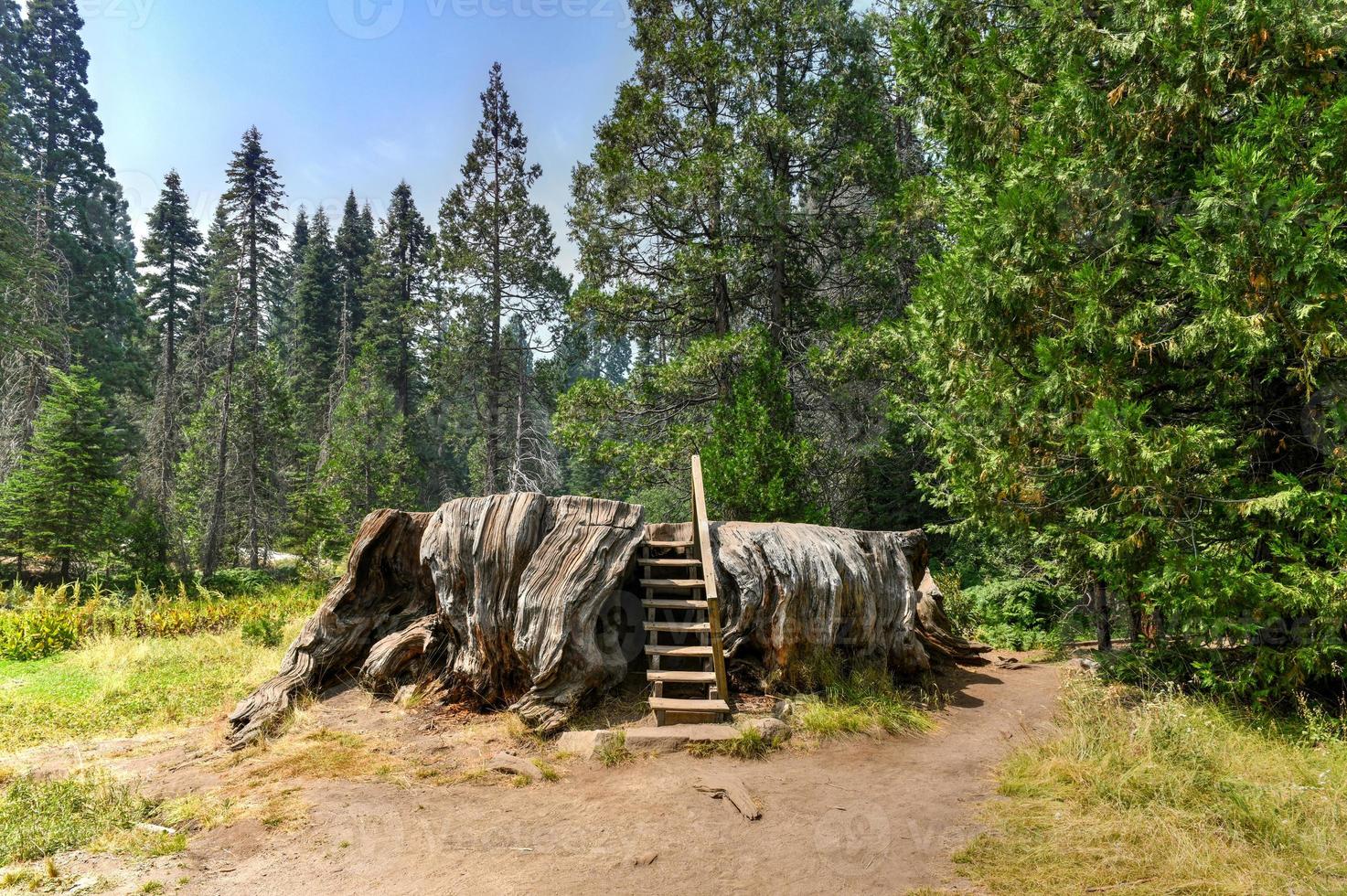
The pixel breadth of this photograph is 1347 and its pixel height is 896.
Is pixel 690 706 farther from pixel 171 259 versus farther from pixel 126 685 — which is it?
pixel 171 259

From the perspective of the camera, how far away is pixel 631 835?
13.2 ft

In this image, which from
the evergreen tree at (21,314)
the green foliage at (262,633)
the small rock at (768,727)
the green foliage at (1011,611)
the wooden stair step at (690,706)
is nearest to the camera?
the small rock at (768,727)

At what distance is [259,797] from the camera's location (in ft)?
15.1

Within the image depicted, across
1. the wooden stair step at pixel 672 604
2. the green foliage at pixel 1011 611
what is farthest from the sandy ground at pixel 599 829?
the green foliage at pixel 1011 611

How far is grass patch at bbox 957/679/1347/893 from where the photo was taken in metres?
3.21

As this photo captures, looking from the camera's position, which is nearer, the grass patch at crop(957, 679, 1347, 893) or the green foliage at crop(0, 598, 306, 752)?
the grass patch at crop(957, 679, 1347, 893)

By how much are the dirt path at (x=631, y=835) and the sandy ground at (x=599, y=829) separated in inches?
0.5

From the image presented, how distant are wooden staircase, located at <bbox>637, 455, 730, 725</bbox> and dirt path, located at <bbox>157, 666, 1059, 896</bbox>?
0.68 meters

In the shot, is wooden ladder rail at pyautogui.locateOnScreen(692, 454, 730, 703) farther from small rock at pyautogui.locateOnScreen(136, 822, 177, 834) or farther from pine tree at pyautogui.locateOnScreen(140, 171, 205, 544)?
pine tree at pyautogui.locateOnScreen(140, 171, 205, 544)

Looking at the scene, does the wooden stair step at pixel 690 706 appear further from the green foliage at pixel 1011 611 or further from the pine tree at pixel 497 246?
the pine tree at pixel 497 246

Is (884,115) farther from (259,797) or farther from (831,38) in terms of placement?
(259,797)

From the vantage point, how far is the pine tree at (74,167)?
84.0 feet

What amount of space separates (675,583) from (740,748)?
1939 mm

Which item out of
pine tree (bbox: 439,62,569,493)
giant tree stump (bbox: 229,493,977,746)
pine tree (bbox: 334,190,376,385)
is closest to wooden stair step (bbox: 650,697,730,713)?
giant tree stump (bbox: 229,493,977,746)
